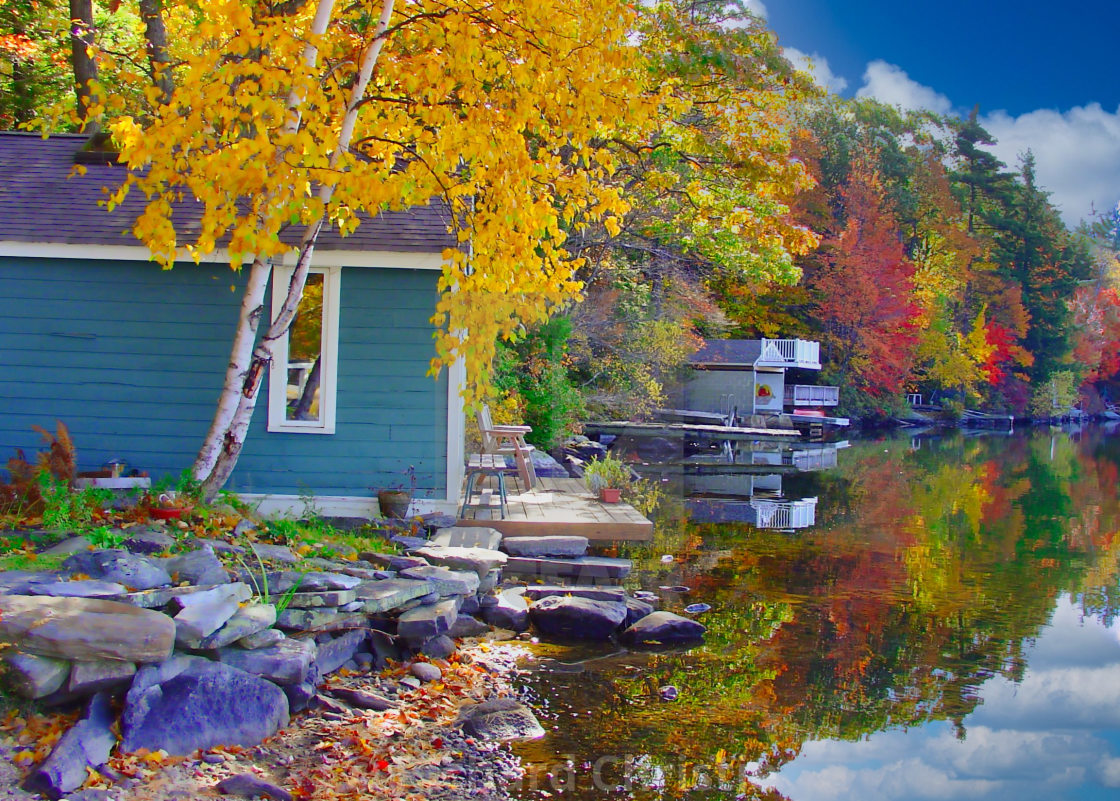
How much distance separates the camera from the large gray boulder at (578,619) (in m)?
7.66

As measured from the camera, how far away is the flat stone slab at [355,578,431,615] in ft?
21.4

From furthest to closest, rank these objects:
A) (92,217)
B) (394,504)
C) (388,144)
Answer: (92,217), (394,504), (388,144)

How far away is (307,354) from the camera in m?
9.72

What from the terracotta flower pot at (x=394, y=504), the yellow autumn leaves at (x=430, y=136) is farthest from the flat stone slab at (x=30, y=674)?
the terracotta flower pot at (x=394, y=504)

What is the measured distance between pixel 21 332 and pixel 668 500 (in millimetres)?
10087

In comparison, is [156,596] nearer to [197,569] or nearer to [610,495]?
[197,569]

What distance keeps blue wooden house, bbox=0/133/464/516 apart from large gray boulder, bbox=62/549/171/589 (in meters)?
3.72

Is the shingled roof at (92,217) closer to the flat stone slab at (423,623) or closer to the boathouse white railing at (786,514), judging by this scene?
the flat stone slab at (423,623)

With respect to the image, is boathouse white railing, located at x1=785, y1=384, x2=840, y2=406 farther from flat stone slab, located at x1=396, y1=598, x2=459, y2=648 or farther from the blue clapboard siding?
flat stone slab, located at x1=396, y1=598, x2=459, y2=648

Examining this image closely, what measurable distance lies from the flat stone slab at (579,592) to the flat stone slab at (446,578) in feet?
3.02

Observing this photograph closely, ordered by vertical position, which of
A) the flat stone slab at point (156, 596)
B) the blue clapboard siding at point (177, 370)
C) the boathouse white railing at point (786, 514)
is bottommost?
the boathouse white railing at point (786, 514)

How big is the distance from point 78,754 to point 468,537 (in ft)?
15.5

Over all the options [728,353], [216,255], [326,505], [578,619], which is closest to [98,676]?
[578,619]

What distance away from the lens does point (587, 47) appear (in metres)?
8.15
